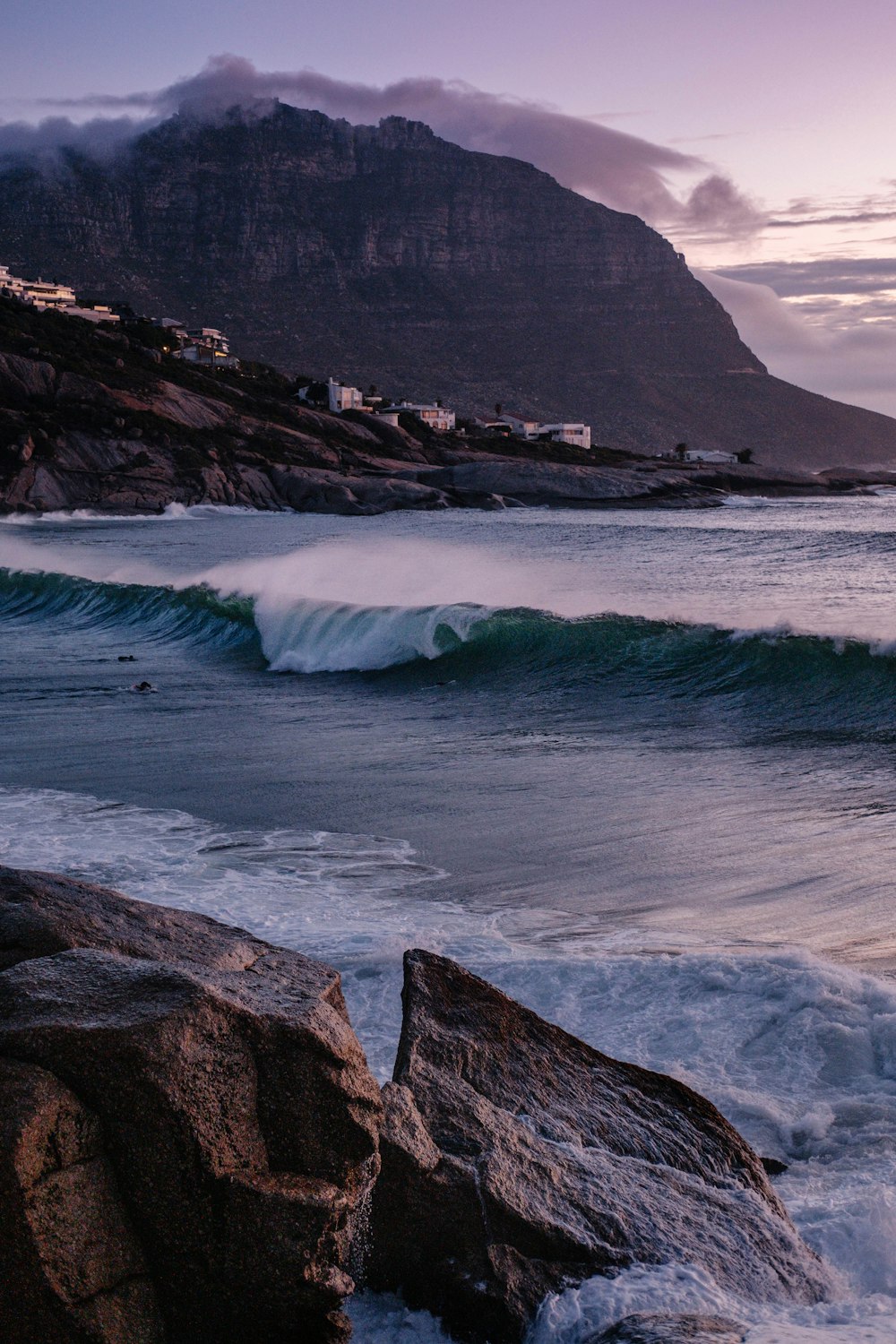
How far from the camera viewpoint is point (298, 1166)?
2967mm

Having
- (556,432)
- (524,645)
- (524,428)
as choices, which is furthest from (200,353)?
(524,645)

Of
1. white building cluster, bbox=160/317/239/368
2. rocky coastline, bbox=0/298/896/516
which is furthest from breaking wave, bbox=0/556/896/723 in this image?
white building cluster, bbox=160/317/239/368

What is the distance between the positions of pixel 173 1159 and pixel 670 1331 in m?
1.28

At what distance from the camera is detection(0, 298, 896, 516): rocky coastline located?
7262cm

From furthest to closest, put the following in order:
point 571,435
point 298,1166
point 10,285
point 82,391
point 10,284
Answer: point 571,435
point 10,284
point 10,285
point 82,391
point 298,1166

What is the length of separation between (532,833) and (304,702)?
7.45m

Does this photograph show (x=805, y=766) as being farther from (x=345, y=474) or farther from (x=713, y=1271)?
(x=345, y=474)

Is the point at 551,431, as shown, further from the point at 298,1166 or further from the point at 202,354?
the point at 298,1166

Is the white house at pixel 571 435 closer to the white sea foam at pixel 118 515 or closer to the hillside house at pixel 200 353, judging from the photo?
the hillside house at pixel 200 353

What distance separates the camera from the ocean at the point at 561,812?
4598 mm

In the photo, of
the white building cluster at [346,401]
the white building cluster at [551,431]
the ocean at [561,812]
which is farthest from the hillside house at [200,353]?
the ocean at [561,812]

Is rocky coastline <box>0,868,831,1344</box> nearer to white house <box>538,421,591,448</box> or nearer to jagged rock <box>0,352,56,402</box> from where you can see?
jagged rock <box>0,352,56,402</box>

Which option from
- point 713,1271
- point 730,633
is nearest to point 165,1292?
point 713,1271

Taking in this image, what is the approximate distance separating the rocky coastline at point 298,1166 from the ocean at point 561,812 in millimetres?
143
